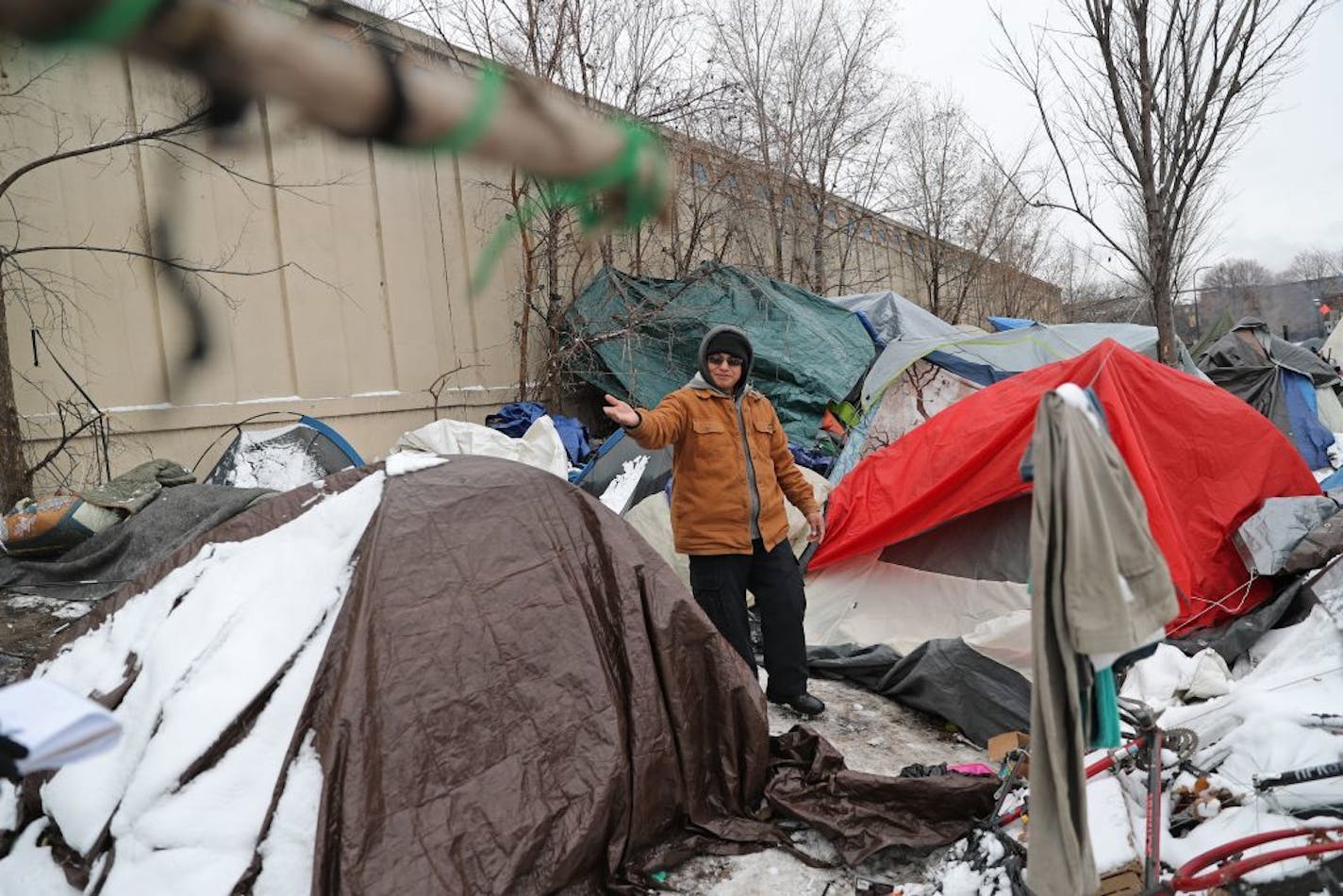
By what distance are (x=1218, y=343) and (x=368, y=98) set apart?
1180cm

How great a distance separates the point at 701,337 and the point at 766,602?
16.1 ft

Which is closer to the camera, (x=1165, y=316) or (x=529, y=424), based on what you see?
(x=1165, y=316)

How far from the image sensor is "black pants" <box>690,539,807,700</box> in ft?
→ 12.6

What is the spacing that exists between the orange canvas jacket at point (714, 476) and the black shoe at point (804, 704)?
710mm

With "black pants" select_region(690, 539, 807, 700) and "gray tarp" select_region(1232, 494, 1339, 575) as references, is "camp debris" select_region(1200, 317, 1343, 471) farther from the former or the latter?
"black pants" select_region(690, 539, 807, 700)

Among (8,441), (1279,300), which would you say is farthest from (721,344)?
(1279,300)

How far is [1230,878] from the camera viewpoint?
6.58 feet

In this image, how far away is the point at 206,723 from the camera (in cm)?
240

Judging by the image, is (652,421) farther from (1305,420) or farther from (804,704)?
(1305,420)

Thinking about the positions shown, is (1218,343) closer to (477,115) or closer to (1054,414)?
(1054,414)

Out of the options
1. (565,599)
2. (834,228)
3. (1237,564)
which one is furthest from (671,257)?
(565,599)

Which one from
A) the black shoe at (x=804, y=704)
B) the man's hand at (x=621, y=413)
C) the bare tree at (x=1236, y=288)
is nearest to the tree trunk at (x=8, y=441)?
the man's hand at (x=621, y=413)

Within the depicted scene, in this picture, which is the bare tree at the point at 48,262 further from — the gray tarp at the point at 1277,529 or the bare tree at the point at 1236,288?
the bare tree at the point at 1236,288

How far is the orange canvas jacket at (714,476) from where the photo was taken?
3824 mm
